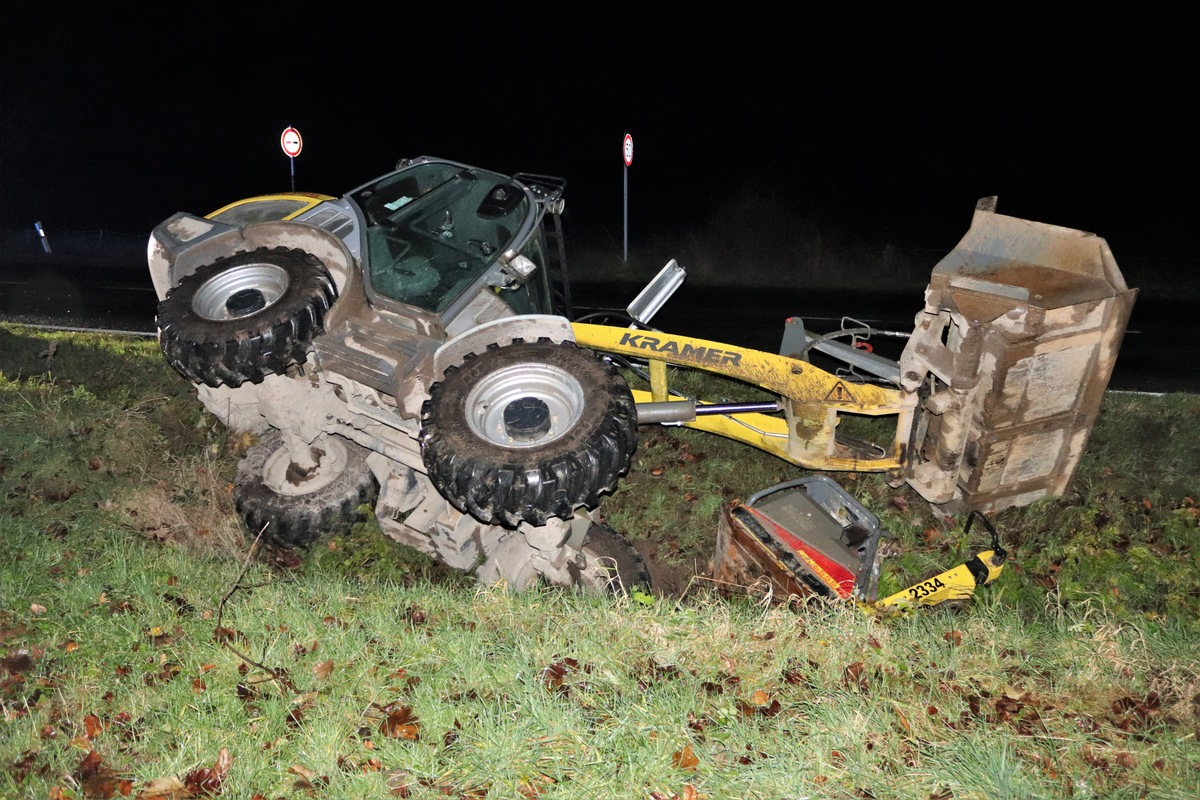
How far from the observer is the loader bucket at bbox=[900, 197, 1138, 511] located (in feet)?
22.0

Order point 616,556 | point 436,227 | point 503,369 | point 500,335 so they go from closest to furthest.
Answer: point 503,369 < point 500,335 < point 616,556 < point 436,227

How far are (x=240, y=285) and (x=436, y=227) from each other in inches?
64.0

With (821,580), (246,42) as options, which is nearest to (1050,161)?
(821,580)

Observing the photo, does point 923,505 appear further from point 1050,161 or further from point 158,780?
point 1050,161

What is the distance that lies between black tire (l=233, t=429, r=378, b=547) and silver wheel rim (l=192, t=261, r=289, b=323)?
4.72 ft

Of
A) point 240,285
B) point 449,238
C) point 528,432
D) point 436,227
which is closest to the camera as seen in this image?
point 528,432

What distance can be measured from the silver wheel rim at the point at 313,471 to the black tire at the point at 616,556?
2.27 meters

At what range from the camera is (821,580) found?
20.5 ft

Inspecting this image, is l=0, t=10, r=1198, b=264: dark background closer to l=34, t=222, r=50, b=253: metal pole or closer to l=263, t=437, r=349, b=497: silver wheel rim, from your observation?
l=34, t=222, r=50, b=253: metal pole

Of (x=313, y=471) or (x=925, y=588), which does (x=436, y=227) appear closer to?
(x=313, y=471)

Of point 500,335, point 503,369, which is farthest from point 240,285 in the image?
point 503,369

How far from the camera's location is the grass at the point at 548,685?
4324 mm

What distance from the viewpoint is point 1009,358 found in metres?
6.70

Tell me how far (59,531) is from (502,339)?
12.4ft
